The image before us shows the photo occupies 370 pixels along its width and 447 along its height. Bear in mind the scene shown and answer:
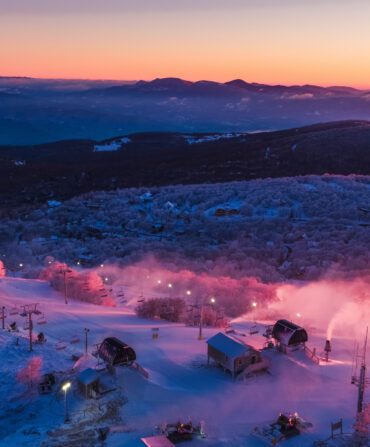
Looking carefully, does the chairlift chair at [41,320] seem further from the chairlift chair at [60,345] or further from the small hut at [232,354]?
the small hut at [232,354]

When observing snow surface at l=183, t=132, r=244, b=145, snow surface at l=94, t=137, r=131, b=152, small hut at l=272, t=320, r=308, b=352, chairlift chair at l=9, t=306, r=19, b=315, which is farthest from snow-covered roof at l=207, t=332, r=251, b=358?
snow surface at l=94, t=137, r=131, b=152

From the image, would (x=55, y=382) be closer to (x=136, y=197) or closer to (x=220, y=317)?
(x=220, y=317)

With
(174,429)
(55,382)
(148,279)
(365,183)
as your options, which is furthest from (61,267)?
(365,183)

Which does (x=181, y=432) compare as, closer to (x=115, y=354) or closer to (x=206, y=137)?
(x=115, y=354)

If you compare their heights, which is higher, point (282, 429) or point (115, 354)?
point (115, 354)

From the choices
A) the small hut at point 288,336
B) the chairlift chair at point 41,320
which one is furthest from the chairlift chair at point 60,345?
the small hut at point 288,336

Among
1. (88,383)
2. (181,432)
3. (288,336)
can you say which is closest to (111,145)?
(288,336)
